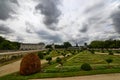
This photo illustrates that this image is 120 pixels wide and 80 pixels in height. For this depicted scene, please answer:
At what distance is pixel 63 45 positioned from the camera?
6314 inches

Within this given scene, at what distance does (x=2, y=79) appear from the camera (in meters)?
20.9

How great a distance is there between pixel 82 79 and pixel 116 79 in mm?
3528

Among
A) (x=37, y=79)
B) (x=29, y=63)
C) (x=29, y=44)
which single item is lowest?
(x=37, y=79)

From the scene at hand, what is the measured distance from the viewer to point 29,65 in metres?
23.8

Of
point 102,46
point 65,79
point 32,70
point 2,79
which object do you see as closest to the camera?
point 65,79

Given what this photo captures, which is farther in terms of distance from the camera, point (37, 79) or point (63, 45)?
point (63, 45)

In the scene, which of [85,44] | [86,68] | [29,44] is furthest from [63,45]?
[86,68]

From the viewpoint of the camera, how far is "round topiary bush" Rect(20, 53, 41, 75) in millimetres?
23450

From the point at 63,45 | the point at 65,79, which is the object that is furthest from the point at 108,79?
the point at 63,45

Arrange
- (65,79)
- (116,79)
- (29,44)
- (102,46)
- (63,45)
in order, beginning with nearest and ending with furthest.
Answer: (116,79), (65,79), (102,46), (63,45), (29,44)

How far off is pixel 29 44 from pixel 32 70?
156 meters

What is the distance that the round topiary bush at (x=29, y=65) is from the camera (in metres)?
23.5

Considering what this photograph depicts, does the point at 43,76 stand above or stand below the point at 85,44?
below

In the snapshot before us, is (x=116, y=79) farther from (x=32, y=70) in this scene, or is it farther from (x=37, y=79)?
(x=32, y=70)
